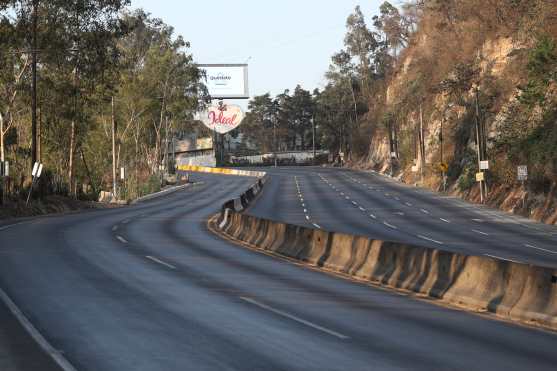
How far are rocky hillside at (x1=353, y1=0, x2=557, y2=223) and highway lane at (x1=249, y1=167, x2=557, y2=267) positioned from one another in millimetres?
2899

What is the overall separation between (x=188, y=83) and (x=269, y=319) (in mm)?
92556

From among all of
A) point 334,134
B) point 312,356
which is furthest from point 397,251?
point 334,134

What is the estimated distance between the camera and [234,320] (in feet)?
43.8

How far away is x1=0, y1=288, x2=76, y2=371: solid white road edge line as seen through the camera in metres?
9.86

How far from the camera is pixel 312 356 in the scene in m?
10.5

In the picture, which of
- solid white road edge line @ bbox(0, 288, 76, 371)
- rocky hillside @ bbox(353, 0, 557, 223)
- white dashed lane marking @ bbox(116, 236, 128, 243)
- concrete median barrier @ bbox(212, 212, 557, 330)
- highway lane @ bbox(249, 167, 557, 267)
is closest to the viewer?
solid white road edge line @ bbox(0, 288, 76, 371)

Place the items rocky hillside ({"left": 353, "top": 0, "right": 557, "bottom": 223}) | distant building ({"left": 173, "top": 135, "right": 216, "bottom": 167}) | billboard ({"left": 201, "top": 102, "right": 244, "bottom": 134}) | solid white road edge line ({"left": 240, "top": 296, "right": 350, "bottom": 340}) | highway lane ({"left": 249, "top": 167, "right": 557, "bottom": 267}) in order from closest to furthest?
solid white road edge line ({"left": 240, "top": 296, "right": 350, "bottom": 340}) < highway lane ({"left": 249, "top": 167, "right": 557, "bottom": 267}) < rocky hillside ({"left": 353, "top": 0, "right": 557, "bottom": 223}) < billboard ({"left": 201, "top": 102, "right": 244, "bottom": 134}) < distant building ({"left": 173, "top": 135, "right": 216, "bottom": 167})

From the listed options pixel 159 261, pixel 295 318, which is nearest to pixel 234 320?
pixel 295 318

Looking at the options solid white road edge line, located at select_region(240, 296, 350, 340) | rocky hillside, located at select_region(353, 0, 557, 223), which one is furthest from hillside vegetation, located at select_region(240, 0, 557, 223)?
solid white road edge line, located at select_region(240, 296, 350, 340)

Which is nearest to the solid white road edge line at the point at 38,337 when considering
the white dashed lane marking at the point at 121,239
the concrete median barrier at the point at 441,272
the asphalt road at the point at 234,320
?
the asphalt road at the point at 234,320

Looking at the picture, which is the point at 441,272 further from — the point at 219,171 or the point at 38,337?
the point at 219,171

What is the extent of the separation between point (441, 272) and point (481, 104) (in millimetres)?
63370

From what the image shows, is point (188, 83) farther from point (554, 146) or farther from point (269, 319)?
point (269, 319)

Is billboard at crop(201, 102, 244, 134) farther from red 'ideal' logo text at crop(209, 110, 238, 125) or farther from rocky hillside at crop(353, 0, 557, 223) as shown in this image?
rocky hillside at crop(353, 0, 557, 223)
